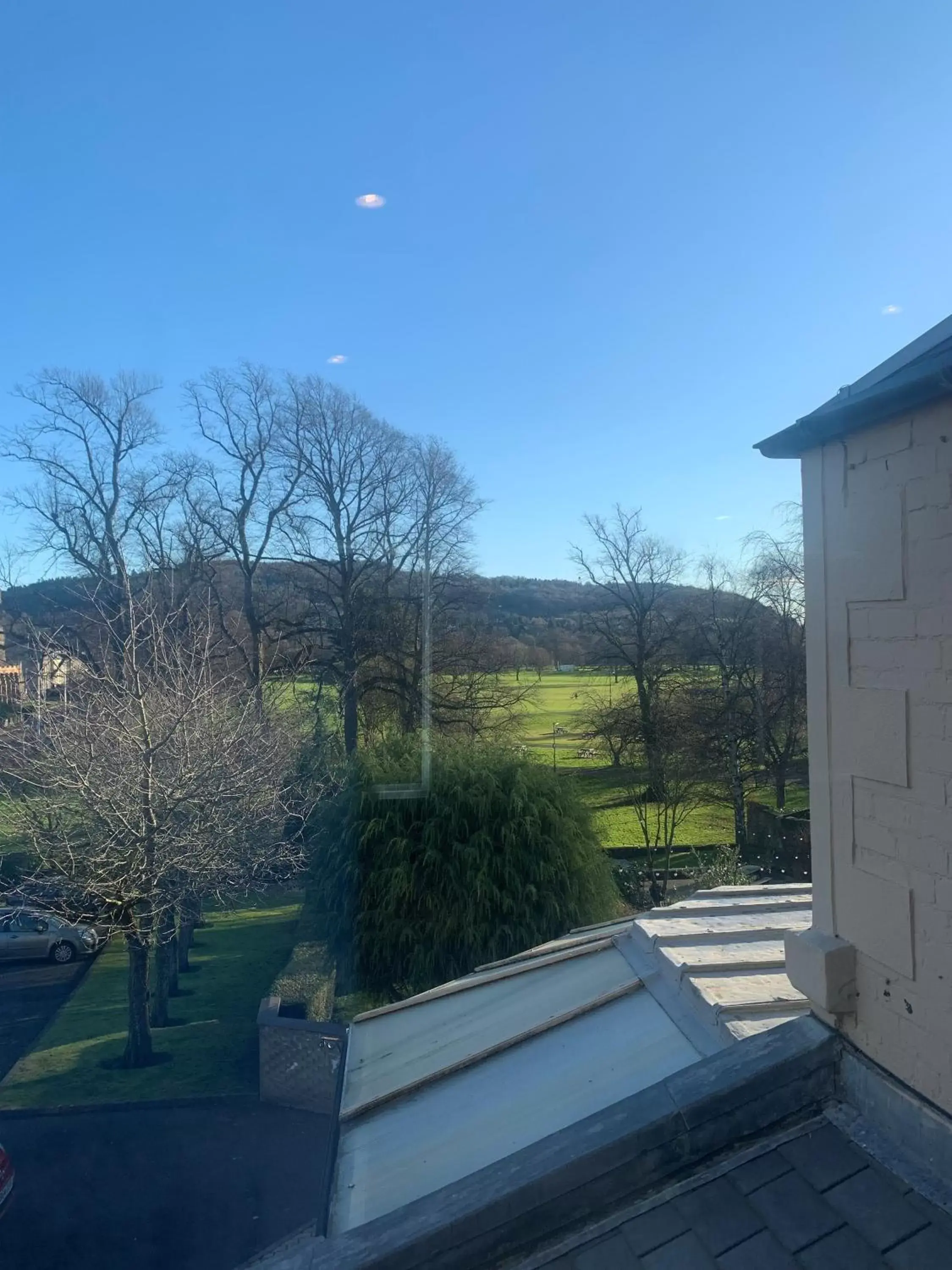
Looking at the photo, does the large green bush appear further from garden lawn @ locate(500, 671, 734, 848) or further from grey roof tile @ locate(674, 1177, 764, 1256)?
garden lawn @ locate(500, 671, 734, 848)

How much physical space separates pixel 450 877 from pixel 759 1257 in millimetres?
8760

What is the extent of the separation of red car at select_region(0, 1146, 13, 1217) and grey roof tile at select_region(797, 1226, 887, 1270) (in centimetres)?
803

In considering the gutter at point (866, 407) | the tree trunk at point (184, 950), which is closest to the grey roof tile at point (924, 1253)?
the gutter at point (866, 407)

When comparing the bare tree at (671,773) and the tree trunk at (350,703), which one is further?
the tree trunk at (350,703)

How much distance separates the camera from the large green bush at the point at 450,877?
1102 centimetres

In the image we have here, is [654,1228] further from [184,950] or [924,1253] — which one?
[184,950]

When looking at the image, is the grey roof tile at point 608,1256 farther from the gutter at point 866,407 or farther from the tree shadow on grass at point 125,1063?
the tree shadow on grass at point 125,1063

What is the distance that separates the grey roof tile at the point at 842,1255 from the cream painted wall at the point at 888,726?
458 millimetres

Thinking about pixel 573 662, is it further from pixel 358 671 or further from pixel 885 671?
pixel 885 671

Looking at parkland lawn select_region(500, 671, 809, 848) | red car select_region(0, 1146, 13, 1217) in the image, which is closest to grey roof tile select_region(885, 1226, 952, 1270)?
red car select_region(0, 1146, 13, 1217)

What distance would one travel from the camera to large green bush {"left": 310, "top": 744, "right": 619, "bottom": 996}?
11016mm

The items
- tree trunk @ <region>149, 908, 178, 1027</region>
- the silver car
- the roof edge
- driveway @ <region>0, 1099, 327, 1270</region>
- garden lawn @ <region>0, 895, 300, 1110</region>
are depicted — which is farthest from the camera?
the silver car

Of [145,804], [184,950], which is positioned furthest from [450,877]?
[184,950]

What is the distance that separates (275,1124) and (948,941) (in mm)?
9168
